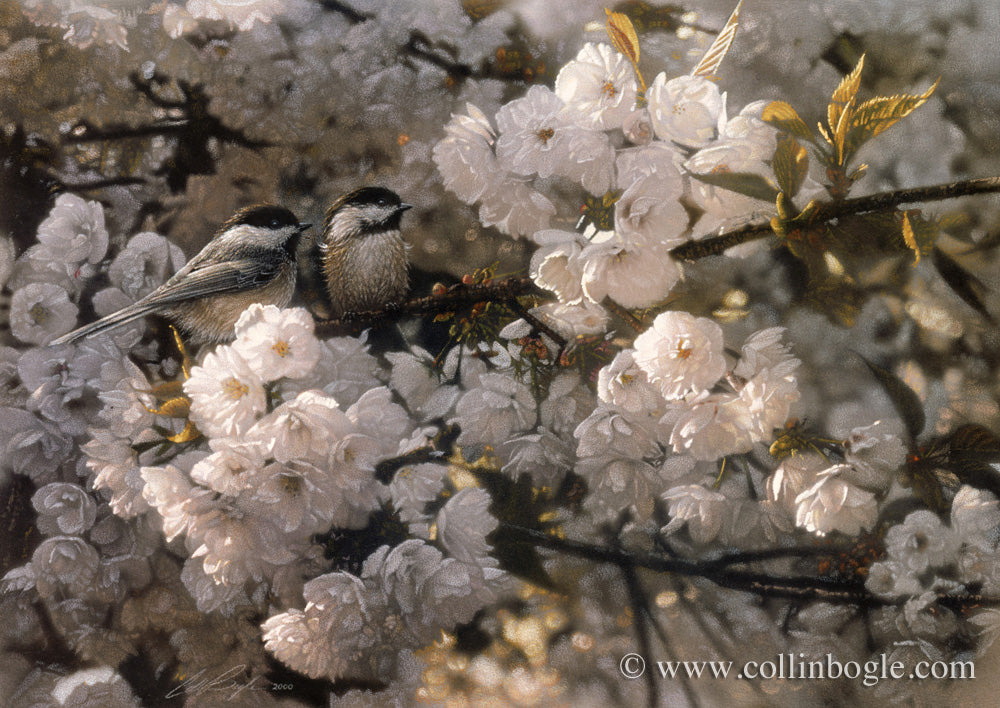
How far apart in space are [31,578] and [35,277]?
422 mm

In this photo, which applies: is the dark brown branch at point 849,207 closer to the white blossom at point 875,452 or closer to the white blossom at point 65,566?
the white blossom at point 875,452

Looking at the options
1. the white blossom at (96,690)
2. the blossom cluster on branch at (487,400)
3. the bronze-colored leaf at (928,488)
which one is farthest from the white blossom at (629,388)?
the white blossom at (96,690)

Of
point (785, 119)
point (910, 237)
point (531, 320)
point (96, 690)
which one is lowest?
point (96, 690)

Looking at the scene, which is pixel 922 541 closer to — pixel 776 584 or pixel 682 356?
pixel 776 584

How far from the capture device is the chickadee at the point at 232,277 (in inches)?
31.0

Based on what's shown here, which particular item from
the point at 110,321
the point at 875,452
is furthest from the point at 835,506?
the point at 110,321

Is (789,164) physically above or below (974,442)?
above

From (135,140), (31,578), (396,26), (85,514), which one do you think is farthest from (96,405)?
(396,26)

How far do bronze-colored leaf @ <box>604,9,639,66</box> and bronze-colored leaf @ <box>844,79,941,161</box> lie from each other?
0.30m

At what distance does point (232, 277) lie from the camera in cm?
79

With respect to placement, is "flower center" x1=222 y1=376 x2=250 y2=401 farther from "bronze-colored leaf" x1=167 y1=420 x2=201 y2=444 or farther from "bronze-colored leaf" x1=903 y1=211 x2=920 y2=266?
"bronze-colored leaf" x1=903 y1=211 x2=920 y2=266

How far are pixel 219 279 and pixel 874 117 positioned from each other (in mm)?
897

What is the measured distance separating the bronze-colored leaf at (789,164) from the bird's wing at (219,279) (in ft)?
2.22
